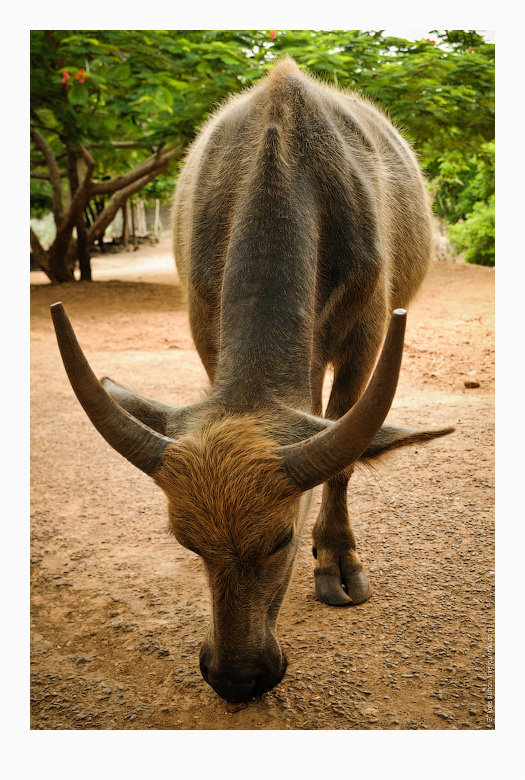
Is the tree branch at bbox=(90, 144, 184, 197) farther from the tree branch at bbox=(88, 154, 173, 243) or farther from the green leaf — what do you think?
the green leaf

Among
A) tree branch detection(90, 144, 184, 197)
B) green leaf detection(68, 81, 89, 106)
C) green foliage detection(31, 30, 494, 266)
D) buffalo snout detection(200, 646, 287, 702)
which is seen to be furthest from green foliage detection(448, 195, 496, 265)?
tree branch detection(90, 144, 184, 197)

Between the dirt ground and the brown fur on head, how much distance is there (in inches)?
18.7

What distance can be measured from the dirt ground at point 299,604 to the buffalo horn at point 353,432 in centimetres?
41

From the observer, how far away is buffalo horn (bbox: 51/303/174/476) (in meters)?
1.91

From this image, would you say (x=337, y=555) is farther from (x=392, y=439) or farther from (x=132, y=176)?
(x=132, y=176)

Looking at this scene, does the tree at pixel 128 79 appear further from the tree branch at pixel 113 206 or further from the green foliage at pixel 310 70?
the tree branch at pixel 113 206

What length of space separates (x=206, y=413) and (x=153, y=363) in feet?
19.3

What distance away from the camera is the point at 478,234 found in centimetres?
539

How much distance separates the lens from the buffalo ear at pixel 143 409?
2328 mm

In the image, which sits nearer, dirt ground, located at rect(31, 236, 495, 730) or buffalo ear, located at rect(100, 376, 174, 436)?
buffalo ear, located at rect(100, 376, 174, 436)

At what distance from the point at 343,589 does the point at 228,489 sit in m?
1.53

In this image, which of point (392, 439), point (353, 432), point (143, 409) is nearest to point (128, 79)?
point (143, 409)

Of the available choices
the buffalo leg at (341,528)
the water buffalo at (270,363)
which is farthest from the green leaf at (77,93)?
the buffalo leg at (341,528)
